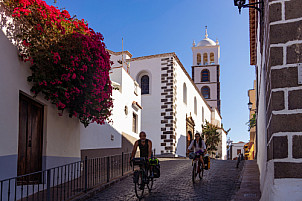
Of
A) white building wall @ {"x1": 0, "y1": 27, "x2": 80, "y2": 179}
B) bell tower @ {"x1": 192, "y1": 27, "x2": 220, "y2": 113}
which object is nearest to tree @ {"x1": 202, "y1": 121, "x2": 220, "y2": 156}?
bell tower @ {"x1": 192, "y1": 27, "x2": 220, "y2": 113}

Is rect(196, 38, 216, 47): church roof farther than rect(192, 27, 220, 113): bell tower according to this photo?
Yes

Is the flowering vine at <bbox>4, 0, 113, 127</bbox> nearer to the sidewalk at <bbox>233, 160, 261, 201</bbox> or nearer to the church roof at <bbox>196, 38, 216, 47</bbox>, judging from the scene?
the sidewalk at <bbox>233, 160, 261, 201</bbox>

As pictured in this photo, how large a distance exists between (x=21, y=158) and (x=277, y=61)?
6.47 m

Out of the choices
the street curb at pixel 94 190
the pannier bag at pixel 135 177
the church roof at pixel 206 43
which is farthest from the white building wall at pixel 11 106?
the church roof at pixel 206 43

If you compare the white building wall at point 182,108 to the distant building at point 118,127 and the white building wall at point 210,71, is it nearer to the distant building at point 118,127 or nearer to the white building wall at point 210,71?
the distant building at point 118,127

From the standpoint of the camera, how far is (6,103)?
7.48 metres

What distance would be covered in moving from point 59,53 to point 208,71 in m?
42.1

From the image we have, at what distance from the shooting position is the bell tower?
48.8 metres

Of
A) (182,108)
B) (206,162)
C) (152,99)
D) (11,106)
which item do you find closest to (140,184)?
(11,106)

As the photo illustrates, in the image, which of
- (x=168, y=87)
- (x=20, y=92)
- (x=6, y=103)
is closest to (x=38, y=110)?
(x=20, y=92)

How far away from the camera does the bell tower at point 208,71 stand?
160 ft

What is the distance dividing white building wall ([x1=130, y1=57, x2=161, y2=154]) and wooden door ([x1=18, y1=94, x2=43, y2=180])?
646 inches

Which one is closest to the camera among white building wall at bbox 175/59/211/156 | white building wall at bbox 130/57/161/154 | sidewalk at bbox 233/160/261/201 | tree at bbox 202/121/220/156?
sidewalk at bbox 233/160/261/201

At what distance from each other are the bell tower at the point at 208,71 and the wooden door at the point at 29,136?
4080cm
